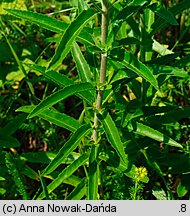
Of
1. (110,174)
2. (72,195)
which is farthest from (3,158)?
(110,174)

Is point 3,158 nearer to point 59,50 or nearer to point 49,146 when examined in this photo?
point 49,146

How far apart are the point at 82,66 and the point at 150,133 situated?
47 centimetres

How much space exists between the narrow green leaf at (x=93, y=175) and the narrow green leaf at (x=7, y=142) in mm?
421

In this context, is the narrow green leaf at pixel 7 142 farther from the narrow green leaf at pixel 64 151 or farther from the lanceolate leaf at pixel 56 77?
the lanceolate leaf at pixel 56 77

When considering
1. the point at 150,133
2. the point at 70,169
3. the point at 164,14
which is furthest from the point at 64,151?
the point at 164,14

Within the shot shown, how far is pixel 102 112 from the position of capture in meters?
2.18

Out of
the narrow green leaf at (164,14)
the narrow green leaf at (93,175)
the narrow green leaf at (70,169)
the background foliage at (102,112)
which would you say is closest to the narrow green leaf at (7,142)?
the background foliage at (102,112)

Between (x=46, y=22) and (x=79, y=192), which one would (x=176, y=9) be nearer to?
(x=46, y=22)

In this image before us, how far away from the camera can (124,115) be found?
89.4 inches

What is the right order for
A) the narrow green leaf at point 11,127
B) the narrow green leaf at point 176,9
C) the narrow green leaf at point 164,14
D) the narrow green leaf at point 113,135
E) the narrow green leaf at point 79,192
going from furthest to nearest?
the narrow green leaf at point 11,127, the narrow green leaf at point 79,192, the narrow green leaf at point 176,9, the narrow green leaf at point 113,135, the narrow green leaf at point 164,14

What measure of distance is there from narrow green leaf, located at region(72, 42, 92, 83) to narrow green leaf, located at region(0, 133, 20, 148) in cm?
51

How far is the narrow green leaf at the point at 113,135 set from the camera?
6.71ft

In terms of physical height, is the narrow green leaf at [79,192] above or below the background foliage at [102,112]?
below

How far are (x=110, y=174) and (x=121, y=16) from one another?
110cm
